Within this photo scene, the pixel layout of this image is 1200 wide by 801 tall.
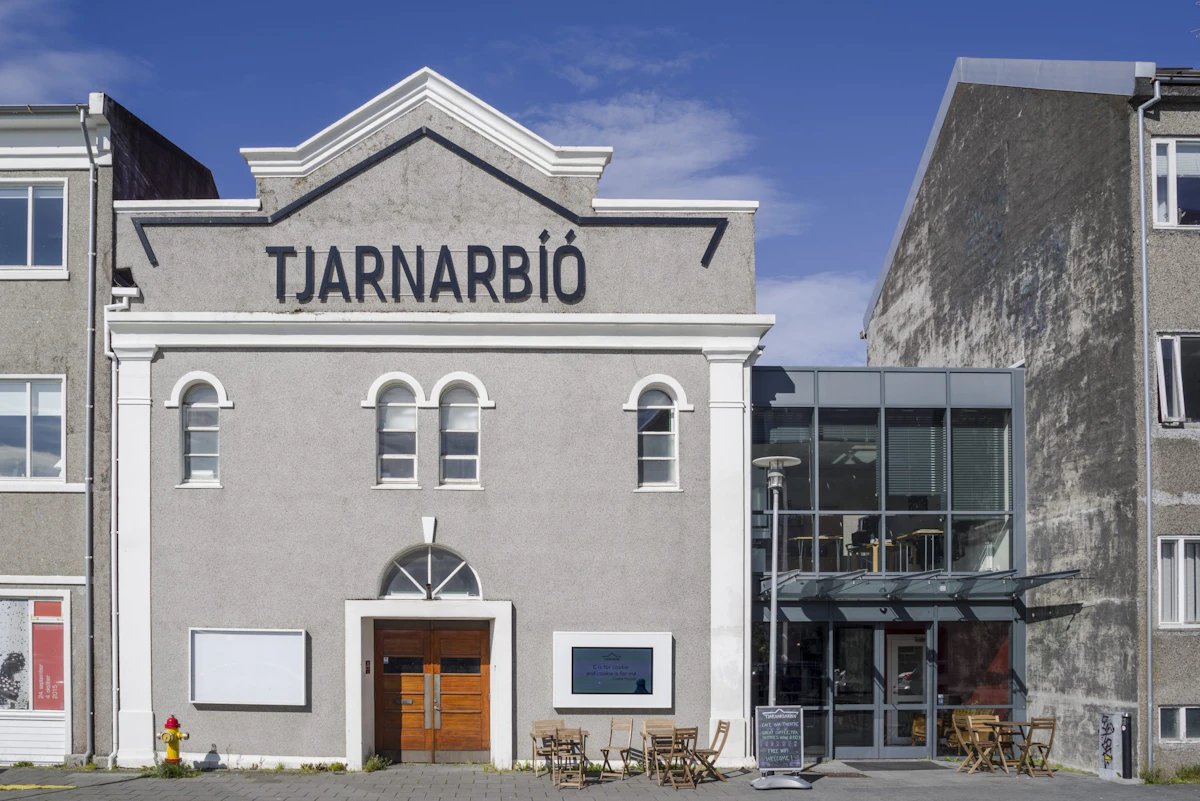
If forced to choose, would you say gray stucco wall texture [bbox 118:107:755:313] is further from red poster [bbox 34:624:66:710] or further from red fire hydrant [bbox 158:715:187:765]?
red fire hydrant [bbox 158:715:187:765]

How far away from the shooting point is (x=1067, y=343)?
1789 cm

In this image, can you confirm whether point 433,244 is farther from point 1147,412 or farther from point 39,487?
point 1147,412

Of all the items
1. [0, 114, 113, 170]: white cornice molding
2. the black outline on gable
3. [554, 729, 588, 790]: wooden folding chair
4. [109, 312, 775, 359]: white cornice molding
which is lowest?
[554, 729, 588, 790]: wooden folding chair

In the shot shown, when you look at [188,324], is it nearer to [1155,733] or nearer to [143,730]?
[143,730]

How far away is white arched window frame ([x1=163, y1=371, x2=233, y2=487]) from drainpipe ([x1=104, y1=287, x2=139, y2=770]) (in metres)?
0.98

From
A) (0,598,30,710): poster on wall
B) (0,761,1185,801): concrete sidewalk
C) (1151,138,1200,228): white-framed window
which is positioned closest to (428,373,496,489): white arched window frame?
(0,761,1185,801): concrete sidewalk

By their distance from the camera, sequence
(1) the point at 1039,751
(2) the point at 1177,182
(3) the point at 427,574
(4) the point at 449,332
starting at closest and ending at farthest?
(2) the point at 1177,182
(3) the point at 427,574
(4) the point at 449,332
(1) the point at 1039,751

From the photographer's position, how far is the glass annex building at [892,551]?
709 inches

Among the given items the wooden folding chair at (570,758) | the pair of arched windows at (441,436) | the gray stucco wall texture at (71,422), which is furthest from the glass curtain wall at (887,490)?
the gray stucco wall texture at (71,422)

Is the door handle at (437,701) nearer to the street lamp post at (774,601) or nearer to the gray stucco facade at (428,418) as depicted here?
the gray stucco facade at (428,418)

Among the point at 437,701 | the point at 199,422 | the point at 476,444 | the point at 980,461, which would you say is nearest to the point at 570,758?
the point at 437,701

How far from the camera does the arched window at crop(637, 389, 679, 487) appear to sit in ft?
57.0

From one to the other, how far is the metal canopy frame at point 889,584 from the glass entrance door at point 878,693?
802mm

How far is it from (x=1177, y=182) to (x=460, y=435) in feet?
38.4
